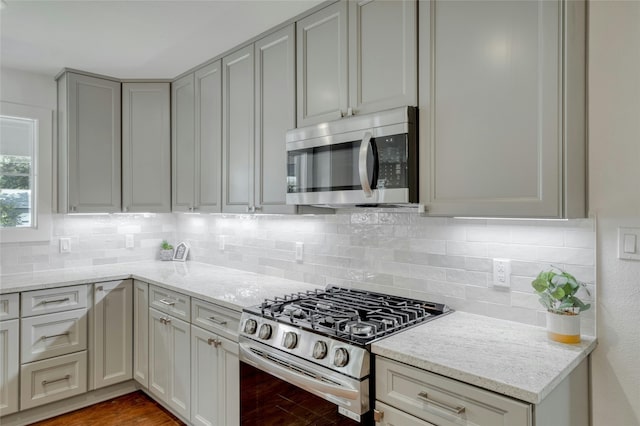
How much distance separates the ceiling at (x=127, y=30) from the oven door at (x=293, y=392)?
174 cm

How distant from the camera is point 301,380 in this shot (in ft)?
5.31

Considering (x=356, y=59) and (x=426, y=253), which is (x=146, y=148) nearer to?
(x=356, y=59)

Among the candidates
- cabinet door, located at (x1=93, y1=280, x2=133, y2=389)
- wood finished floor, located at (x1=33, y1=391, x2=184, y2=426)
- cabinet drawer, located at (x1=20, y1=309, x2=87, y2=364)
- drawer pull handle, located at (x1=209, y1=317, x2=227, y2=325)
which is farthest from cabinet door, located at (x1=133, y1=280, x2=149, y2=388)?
drawer pull handle, located at (x1=209, y1=317, x2=227, y2=325)

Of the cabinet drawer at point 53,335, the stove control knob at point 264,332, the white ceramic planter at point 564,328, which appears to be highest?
the white ceramic planter at point 564,328

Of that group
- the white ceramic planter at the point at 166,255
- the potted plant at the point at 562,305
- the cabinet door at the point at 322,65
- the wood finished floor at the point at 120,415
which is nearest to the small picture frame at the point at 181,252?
the white ceramic planter at the point at 166,255

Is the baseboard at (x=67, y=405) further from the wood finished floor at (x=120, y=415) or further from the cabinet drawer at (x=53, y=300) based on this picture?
the cabinet drawer at (x=53, y=300)

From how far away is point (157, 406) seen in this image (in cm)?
285

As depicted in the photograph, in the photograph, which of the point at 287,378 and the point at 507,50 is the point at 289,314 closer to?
the point at 287,378

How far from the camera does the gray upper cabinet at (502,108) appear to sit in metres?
1.34

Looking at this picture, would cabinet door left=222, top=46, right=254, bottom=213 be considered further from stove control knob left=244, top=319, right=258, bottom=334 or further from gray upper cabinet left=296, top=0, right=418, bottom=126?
stove control knob left=244, top=319, right=258, bottom=334

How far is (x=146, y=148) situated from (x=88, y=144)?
1.37 feet

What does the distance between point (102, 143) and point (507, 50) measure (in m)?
2.99

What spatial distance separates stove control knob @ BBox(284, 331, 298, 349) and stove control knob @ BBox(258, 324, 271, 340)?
0.41 feet

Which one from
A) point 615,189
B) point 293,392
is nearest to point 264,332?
point 293,392
